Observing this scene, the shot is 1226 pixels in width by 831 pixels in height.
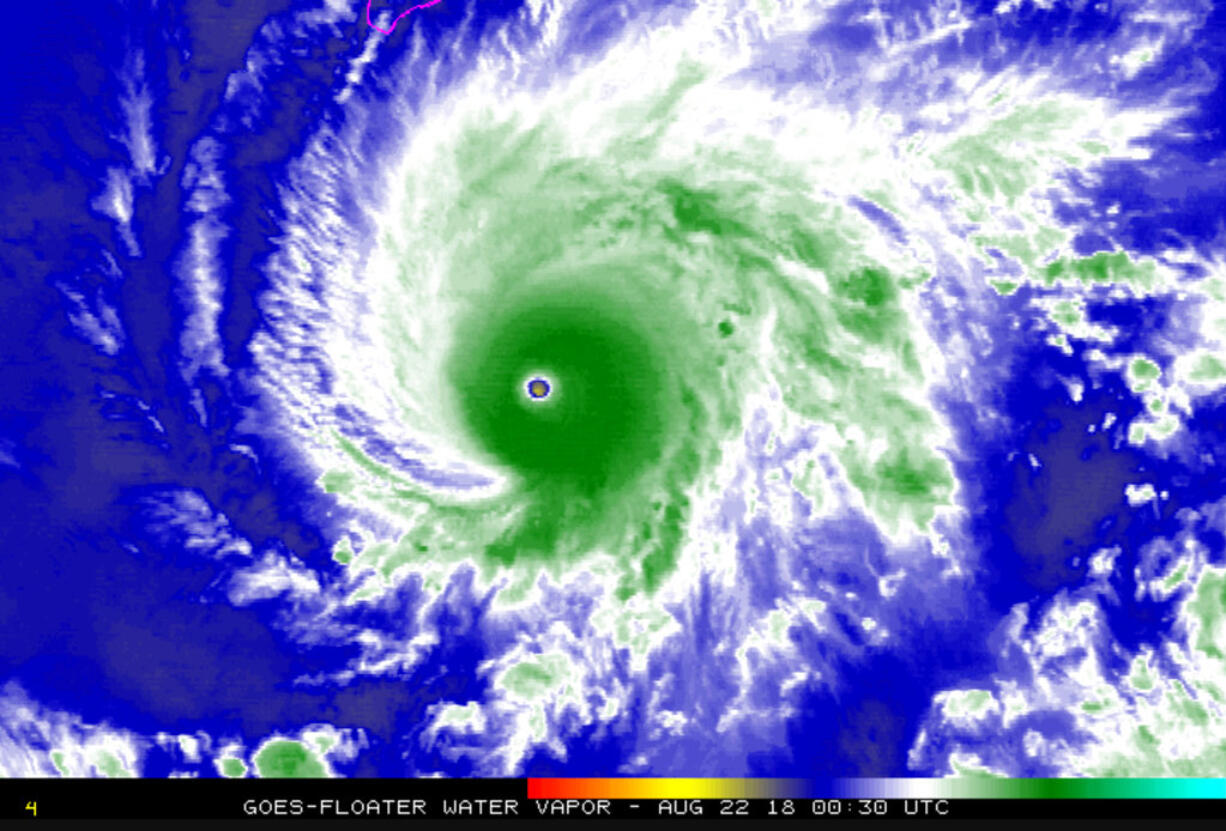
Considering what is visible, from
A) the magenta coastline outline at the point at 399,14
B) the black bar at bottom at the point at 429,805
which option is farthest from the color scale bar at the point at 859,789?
the magenta coastline outline at the point at 399,14

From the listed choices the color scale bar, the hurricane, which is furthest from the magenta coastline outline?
the color scale bar

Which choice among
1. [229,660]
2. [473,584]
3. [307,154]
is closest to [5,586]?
[229,660]

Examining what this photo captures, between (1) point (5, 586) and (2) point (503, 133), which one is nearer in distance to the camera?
(1) point (5, 586)

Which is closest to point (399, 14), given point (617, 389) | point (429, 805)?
point (617, 389)

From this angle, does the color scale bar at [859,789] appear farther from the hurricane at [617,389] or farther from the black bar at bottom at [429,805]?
the hurricane at [617,389]

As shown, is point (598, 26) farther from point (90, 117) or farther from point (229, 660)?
point (229, 660)

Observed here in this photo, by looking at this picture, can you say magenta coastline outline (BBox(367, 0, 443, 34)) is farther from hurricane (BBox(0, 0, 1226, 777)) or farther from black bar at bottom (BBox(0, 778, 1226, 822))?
black bar at bottom (BBox(0, 778, 1226, 822))

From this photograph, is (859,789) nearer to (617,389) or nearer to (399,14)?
(617,389)
